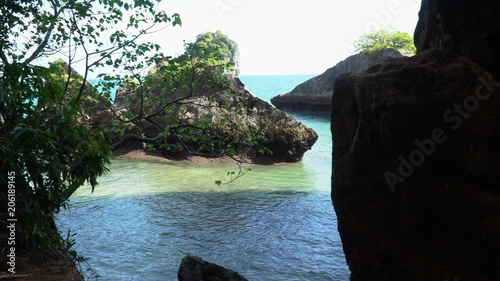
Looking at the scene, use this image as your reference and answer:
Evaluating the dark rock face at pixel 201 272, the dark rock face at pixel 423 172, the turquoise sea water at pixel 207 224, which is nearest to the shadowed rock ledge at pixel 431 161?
the dark rock face at pixel 423 172

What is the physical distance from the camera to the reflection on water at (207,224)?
8.23 m

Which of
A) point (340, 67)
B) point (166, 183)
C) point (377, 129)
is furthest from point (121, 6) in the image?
point (340, 67)

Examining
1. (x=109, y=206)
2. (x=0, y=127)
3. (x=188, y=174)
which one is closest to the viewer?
(x=0, y=127)

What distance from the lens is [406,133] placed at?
5.01m

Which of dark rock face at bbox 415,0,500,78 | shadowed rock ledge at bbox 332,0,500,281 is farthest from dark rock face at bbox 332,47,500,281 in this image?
dark rock face at bbox 415,0,500,78

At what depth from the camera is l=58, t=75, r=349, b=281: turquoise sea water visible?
A: 823 centimetres

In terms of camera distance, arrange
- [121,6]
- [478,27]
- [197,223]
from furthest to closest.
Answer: [197,223] < [121,6] < [478,27]

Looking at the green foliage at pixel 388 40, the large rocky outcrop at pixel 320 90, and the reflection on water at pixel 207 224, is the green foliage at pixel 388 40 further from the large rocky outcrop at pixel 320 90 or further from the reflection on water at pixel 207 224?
the reflection on water at pixel 207 224

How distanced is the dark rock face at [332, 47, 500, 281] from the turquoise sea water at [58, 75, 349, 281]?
105 inches

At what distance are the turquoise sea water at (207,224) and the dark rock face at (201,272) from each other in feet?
5.20

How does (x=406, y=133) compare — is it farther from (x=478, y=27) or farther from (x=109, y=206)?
(x=109, y=206)

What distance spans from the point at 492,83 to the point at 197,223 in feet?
24.8

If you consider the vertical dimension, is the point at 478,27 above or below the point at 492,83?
above

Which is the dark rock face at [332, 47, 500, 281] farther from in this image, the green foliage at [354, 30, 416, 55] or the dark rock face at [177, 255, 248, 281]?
the green foliage at [354, 30, 416, 55]
